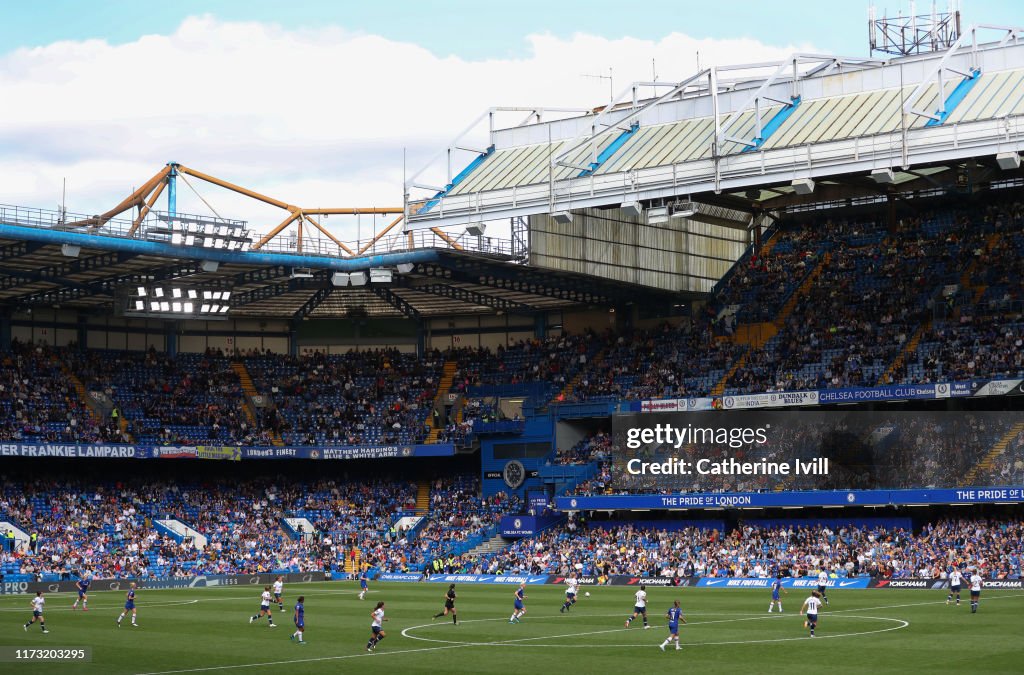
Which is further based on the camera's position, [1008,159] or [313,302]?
[313,302]

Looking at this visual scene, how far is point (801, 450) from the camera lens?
64062mm

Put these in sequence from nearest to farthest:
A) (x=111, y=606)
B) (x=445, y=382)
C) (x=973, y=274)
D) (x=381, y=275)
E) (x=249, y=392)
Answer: (x=111, y=606) < (x=973, y=274) < (x=381, y=275) < (x=249, y=392) < (x=445, y=382)

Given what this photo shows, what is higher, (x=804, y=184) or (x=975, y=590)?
(x=804, y=184)

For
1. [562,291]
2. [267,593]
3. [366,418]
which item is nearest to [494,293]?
[562,291]

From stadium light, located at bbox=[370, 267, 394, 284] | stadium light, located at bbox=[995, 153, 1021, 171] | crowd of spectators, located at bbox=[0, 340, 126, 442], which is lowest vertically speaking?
crowd of spectators, located at bbox=[0, 340, 126, 442]

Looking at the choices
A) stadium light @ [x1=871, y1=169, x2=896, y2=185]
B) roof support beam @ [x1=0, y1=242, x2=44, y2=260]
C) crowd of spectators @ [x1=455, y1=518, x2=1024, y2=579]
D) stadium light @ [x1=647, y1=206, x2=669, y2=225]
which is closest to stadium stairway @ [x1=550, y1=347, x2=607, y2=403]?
crowd of spectators @ [x1=455, y1=518, x2=1024, y2=579]

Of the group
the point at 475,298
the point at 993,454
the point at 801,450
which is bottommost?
the point at 993,454

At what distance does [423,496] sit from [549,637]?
45.5 metres

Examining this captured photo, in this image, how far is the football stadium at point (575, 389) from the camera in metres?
53.3

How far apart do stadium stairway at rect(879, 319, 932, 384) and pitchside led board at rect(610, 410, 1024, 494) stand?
6.07 feet

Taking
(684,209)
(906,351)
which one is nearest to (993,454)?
(906,351)

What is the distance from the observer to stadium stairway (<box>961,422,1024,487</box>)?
58062mm

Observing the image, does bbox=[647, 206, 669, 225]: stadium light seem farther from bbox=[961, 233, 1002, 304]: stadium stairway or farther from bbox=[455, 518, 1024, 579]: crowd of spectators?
bbox=[961, 233, 1002, 304]: stadium stairway

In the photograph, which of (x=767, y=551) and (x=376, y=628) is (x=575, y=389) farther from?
(x=376, y=628)
